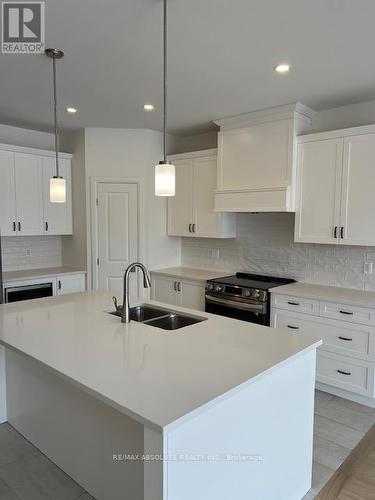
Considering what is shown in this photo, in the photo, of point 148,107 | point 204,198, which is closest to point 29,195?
point 148,107

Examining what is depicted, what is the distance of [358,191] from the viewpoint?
3.21m

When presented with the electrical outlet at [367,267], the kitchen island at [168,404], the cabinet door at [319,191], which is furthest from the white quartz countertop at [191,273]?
the kitchen island at [168,404]

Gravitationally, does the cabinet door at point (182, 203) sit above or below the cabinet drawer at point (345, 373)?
above

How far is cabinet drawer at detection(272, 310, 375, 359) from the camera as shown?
3000 mm

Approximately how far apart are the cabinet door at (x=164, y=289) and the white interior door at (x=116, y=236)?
27cm

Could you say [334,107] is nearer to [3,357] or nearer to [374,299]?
[374,299]

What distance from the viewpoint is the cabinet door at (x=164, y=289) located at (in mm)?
4477

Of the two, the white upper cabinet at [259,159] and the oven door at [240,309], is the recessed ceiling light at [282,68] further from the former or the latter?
the oven door at [240,309]

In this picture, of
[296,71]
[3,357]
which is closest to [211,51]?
[296,71]

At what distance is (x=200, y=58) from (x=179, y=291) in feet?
8.75

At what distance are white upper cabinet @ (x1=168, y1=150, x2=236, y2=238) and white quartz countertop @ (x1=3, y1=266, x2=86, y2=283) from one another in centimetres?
145

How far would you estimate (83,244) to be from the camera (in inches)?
182

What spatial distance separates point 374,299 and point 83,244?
11.1 feet

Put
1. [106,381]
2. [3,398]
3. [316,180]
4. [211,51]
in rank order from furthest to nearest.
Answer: [316,180] < [3,398] < [211,51] < [106,381]
